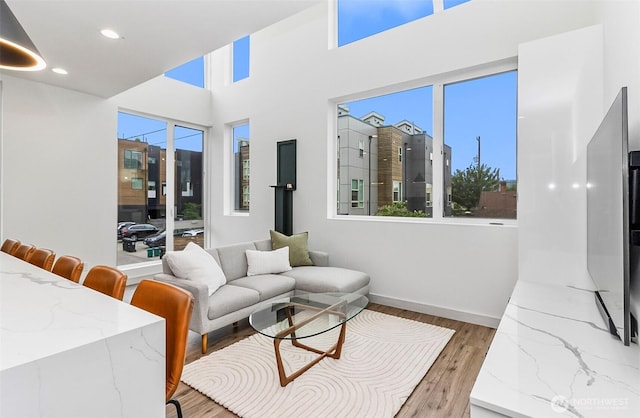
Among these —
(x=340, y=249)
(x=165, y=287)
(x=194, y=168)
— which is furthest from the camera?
(x=194, y=168)

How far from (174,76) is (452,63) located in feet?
14.6

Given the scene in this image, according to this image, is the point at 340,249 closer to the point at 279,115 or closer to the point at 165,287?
the point at 279,115

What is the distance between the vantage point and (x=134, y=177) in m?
5.00

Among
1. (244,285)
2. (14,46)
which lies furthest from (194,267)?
(14,46)

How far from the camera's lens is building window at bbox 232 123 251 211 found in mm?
5637

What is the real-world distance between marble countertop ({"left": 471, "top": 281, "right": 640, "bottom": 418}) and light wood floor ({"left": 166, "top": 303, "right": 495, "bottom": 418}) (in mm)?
764

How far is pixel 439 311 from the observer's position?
3512 millimetres

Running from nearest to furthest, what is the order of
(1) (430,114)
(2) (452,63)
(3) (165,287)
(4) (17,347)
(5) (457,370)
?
1. (4) (17,347)
2. (3) (165,287)
3. (5) (457,370)
4. (2) (452,63)
5. (1) (430,114)

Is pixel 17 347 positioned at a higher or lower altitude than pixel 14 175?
lower

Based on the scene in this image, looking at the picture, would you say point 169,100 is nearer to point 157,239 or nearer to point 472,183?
point 157,239

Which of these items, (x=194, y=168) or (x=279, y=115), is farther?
(x=194, y=168)

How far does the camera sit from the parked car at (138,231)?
16.2 feet

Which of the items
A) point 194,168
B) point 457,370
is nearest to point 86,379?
→ point 457,370

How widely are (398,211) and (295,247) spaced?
1.37 metres
